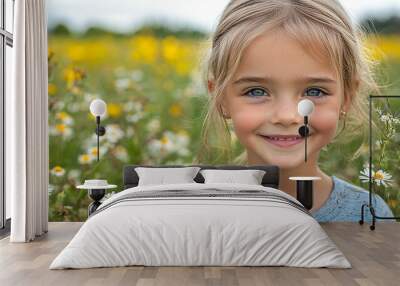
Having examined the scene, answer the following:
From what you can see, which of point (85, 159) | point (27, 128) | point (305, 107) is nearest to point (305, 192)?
point (305, 107)

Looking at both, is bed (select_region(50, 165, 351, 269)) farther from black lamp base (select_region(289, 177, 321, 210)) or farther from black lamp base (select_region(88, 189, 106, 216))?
black lamp base (select_region(289, 177, 321, 210))

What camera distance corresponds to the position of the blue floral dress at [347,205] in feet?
24.1

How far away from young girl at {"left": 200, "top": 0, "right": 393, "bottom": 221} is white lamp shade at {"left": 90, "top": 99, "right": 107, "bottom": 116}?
3.91 feet

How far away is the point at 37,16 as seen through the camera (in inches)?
253

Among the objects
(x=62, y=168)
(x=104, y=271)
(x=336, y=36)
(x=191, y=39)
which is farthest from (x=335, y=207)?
(x=104, y=271)

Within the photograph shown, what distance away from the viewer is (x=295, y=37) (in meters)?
7.02

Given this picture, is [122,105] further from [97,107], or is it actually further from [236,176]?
[236,176]

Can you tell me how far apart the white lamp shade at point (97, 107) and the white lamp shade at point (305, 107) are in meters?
2.12

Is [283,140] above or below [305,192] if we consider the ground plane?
above

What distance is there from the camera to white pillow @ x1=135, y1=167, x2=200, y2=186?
6.66 m

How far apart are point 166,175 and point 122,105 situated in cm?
127

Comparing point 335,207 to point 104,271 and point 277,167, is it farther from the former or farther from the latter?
point 104,271

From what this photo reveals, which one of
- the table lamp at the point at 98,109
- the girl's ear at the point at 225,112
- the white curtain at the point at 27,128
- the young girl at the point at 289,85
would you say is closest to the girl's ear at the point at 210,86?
the young girl at the point at 289,85

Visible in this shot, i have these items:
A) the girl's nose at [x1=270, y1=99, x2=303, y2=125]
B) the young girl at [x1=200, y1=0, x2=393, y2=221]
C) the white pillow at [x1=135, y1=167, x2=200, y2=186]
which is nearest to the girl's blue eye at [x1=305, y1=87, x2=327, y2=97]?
the young girl at [x1=200, y1=0, x2=393, y2=221]
